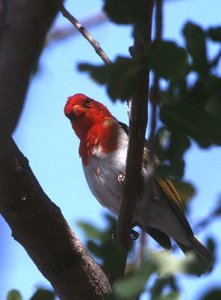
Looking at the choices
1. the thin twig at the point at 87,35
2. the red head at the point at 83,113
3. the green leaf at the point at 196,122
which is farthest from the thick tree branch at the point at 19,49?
the red head at the point at 83,113

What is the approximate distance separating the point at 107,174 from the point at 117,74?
315 cm

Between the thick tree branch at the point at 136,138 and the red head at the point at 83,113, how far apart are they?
1.89 meters

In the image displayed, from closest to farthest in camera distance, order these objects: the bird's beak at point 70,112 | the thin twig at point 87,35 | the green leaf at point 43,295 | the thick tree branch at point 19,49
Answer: the thick tree branch at point 19,49
the green leaf at point 43,295
the thin twig at point 87,35
the bird's beak at point 70,112

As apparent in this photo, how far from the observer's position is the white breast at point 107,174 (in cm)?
430

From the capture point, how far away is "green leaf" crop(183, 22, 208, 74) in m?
1.28

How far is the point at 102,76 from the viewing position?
3.92 feet

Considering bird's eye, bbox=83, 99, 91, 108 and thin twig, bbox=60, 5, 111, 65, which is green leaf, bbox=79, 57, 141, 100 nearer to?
thin twig, bbox=60, 5, 111, 65

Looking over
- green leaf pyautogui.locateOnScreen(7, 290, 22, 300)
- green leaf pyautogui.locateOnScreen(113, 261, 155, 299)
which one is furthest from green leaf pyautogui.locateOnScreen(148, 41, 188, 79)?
green leaf pyautogui.locateOnScreen(7, 290, 22, 300)

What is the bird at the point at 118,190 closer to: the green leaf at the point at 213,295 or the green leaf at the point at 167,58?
the green leaf at the point at 167,58

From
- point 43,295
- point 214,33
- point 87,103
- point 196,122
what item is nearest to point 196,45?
point 214,33

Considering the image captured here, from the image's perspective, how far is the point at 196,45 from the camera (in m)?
1.29

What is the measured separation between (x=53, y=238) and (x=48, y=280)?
A: 242 millimetres

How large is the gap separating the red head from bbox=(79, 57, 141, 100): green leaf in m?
3.63

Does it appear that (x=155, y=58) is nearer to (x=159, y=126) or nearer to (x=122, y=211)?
(x=159, y=126)
